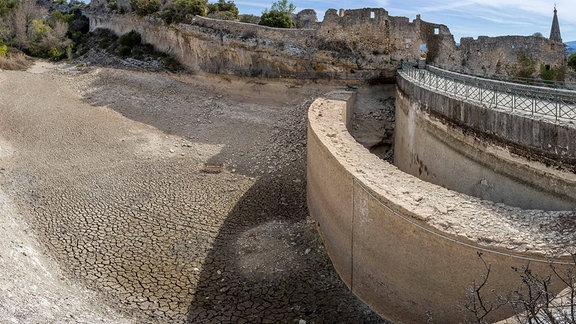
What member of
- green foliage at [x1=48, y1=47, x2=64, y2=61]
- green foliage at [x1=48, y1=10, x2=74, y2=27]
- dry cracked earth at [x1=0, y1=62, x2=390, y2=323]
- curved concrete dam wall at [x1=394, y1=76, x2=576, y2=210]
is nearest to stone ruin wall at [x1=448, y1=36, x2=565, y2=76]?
dry cracked earth at [x1=0, y1=62, x2=390, y2=323]

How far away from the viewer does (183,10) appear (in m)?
23.9

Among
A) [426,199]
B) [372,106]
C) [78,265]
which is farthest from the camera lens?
[372,106]

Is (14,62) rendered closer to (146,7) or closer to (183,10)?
(146,7)

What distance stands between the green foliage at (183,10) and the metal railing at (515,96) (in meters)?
14.8

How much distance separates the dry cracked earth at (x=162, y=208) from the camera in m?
8.53

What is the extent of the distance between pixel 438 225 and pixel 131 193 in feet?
27.9

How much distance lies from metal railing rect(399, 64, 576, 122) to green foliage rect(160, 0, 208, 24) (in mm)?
14789

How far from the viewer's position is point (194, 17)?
75.7 ft

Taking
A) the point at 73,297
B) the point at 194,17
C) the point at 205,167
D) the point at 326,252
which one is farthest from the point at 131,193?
A: the point at 194,17

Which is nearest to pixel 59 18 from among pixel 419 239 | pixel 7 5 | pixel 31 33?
pixel 7 5

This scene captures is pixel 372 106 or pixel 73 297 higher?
pixel 372 106

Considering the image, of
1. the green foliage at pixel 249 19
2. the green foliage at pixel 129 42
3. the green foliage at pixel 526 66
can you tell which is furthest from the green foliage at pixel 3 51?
the green foliage at pixel 526 66

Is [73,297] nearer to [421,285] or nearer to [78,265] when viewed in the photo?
[78,265]

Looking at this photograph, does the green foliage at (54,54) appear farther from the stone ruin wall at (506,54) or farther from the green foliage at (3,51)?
the stone ruin wall at (506,54)
